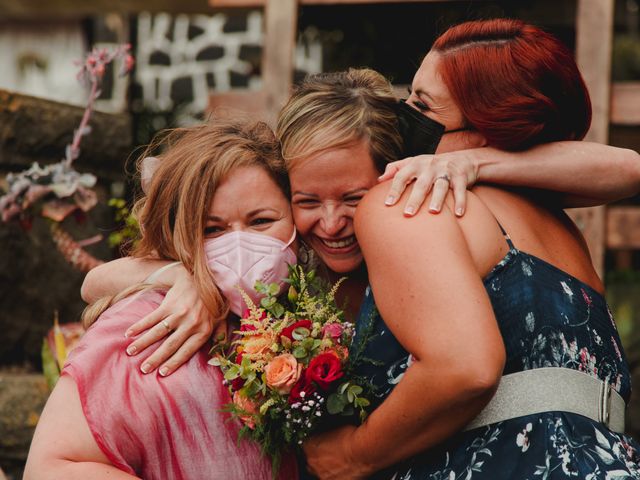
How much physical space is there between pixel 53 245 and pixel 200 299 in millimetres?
2272

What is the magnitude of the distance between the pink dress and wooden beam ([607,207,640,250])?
3.04 m

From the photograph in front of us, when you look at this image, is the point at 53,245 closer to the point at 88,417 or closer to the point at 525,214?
the point at 88,417

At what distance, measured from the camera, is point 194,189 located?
108 inches

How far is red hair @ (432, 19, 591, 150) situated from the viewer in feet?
7.66

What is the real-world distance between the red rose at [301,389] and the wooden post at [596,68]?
2.93m

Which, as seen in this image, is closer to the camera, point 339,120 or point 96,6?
point 339,120

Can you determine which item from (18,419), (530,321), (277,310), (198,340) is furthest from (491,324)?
(18,419)

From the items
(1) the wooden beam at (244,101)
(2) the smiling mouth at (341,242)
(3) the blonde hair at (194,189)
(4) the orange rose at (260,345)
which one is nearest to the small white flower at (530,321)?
(4) the orange rose at (260,345)

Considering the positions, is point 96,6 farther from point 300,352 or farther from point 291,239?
point 300,352

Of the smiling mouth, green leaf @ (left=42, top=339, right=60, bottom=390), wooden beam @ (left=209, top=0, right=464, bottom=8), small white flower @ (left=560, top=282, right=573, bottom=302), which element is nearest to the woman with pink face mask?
the smiling mouth

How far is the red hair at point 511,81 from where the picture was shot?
2.33 metres

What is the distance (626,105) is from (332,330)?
Answer: 3.19 meters

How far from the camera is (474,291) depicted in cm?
195

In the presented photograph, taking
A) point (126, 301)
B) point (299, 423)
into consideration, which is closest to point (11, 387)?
point (126, 301)
